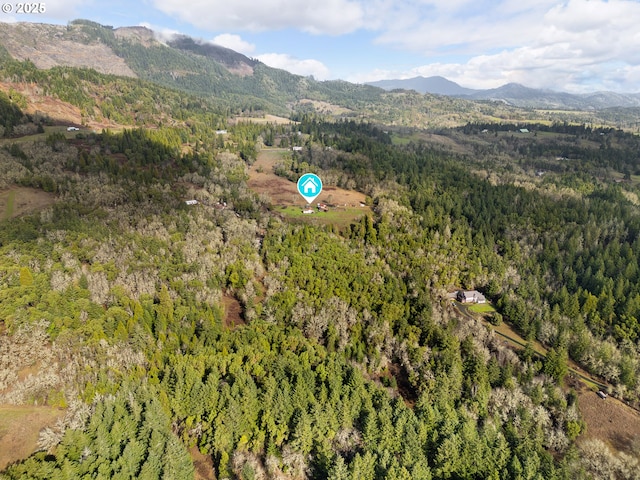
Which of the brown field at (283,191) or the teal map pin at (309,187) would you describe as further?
the brown field at (283,191)

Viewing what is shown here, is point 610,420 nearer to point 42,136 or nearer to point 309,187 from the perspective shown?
point 309,187

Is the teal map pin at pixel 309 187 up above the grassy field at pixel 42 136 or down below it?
below

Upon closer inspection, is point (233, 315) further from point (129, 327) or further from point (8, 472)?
point (8, 472)

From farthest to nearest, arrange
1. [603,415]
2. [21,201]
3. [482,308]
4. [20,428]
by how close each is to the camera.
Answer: [21,201] → [482,308] → [603,415] → [20,428]

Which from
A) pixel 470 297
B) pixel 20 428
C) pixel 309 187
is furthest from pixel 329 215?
pixel 20 428

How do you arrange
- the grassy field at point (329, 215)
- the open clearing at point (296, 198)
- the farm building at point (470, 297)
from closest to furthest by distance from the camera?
1. the farm building at point (470, 297)
2. the grassy field at point (329, 215)
3. the open clearing at point (296, 198)

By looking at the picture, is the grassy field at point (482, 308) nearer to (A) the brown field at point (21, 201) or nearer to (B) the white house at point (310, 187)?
(B) the white house at point (310, 187)

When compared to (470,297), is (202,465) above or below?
below

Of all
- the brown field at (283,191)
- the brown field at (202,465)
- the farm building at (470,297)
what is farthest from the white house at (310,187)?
the brown field at (202,465)
